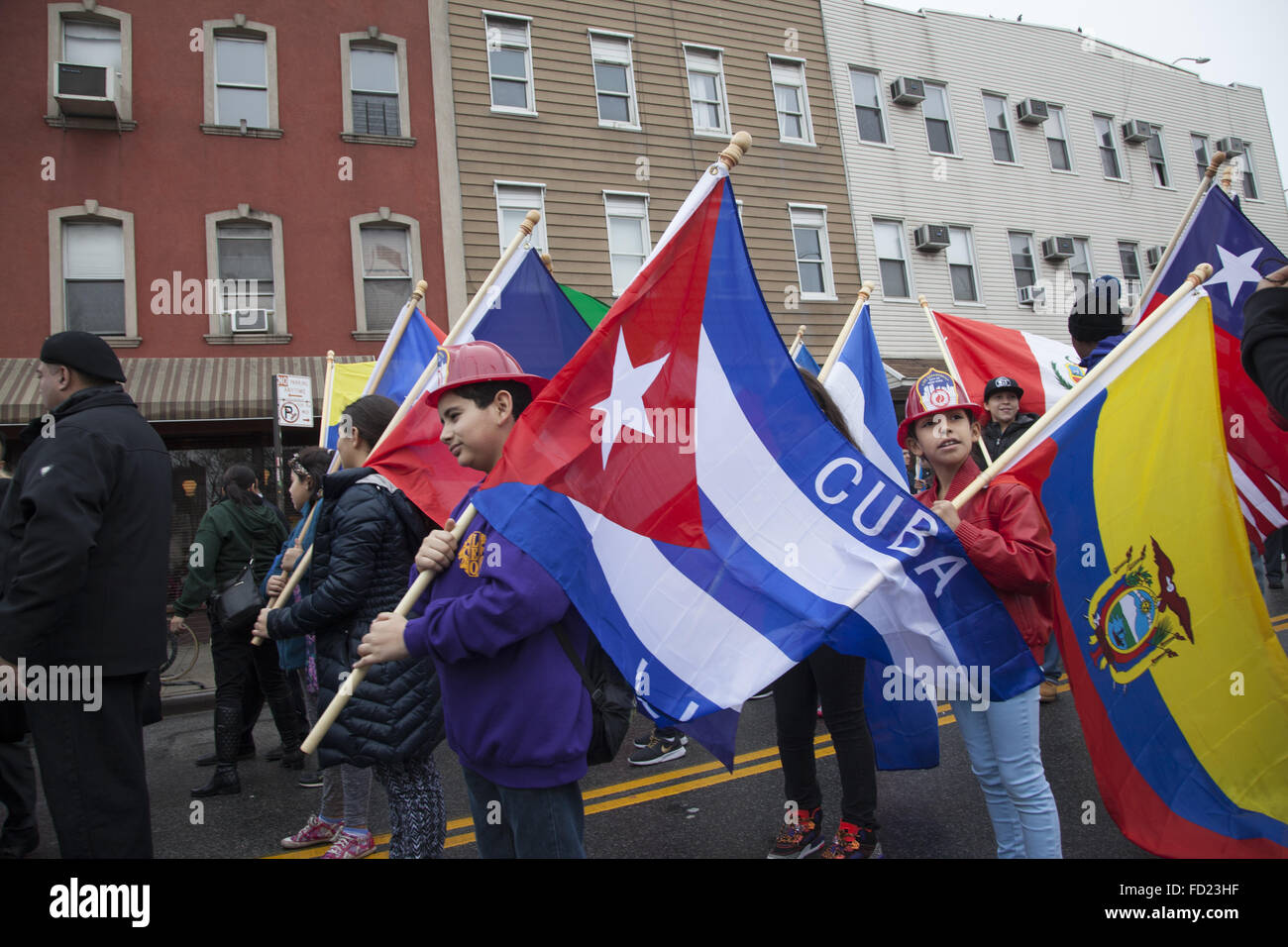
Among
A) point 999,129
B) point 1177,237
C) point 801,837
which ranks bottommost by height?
point 801,837

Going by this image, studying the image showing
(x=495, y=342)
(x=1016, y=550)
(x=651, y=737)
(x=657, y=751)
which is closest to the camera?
(x=1016, y=550)

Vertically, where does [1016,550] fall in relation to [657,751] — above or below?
above

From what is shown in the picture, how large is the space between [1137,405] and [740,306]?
5.35 feet

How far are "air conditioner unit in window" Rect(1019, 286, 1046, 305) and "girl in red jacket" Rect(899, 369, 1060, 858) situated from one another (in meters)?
17.4

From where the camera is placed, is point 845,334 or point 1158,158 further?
point 1158,158

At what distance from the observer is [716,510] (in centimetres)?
267

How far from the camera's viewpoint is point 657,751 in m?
5.26

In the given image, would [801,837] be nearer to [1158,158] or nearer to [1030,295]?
[1030,295]

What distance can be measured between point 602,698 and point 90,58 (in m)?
14.6

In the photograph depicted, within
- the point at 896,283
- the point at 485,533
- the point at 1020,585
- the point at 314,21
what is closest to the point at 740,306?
the point at 485,533

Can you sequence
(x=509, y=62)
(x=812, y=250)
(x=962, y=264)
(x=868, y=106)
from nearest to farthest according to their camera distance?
(x=509, y=62) → (x=812, y=250) → (x=868, y=106) → (x=962, y=264)

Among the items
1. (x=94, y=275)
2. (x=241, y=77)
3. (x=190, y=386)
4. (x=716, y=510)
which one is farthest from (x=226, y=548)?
(x=241, y=77)

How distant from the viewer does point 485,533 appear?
2.46 meters
